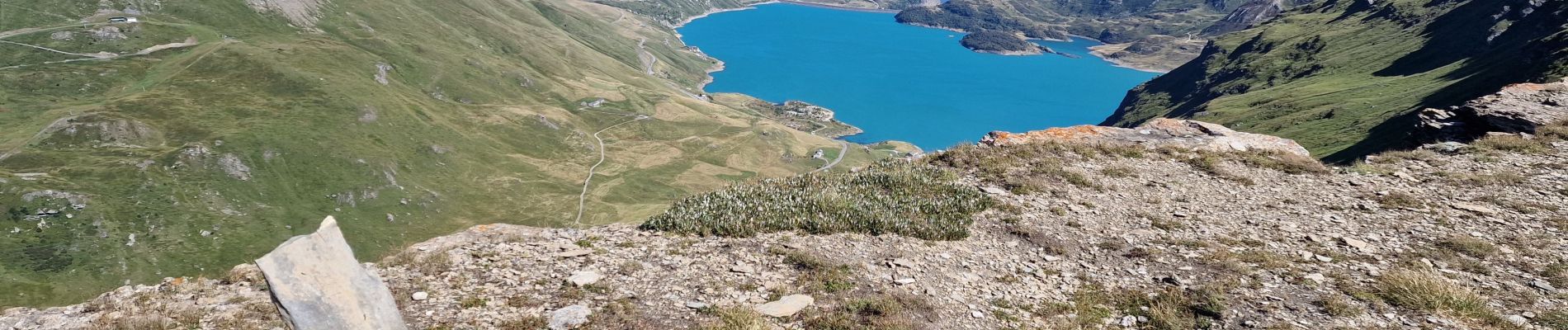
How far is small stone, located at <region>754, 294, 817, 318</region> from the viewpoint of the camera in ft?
43.4

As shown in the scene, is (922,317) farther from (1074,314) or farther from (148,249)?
(148,249)

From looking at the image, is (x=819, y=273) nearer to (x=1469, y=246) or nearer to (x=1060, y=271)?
(x=1060, y=271)

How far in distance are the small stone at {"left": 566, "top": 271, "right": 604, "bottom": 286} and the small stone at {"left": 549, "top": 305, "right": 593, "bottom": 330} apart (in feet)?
4.59

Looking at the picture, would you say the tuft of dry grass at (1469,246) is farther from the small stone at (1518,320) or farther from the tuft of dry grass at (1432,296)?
the small stone at (1518,320)

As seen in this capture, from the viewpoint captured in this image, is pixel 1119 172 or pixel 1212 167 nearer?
pixel 1119 172

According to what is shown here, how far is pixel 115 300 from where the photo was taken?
13391mm

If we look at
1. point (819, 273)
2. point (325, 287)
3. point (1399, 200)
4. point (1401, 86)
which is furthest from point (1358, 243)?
point (1401, 86)

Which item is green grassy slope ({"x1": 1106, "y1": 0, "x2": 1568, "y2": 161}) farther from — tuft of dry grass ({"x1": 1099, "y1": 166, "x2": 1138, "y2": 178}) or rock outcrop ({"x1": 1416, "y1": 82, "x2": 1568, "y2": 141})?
tuft of dry grass ({"x1": 1099, "y1": 166, "x2": 1138, "y2": 178})

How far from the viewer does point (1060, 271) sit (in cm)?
1645

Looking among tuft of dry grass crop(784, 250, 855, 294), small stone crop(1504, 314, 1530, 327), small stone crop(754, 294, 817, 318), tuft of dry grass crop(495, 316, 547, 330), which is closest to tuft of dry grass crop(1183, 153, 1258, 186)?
small stone crop(1504, 314, 1530, 327)

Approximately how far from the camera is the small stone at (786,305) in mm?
13242

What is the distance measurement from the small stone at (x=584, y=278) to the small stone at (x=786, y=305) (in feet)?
12.7

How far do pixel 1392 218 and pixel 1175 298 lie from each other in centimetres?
1009

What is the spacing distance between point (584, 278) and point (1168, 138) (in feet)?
90.7
